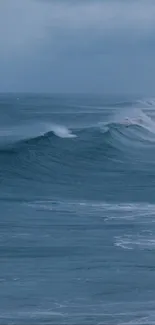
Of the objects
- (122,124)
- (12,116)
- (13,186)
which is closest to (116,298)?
(13,186)

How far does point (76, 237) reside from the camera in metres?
18.0

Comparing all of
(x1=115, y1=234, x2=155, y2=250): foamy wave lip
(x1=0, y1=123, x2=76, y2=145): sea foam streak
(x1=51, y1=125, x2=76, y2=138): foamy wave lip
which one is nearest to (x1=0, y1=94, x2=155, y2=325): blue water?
(x1=115, y1=234, x2=155, y2=250): foamy wave lip

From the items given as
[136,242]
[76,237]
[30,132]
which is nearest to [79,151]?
[30,132]

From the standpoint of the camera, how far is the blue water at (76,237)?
13.2 meters

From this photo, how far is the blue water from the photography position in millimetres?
13188

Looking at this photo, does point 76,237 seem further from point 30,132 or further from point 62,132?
point 30,132

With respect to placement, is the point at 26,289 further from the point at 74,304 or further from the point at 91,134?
the point at 91,134

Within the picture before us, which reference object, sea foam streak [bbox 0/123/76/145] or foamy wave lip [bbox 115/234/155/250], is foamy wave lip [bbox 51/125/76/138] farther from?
foamy wave lip [bbox 115/234/155/250]

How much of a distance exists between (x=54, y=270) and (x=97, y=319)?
291 cm

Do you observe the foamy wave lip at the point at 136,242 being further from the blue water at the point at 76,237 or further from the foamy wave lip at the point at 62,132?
the foamy wave lip at the point at 62,132

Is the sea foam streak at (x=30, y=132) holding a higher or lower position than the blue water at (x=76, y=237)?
higher

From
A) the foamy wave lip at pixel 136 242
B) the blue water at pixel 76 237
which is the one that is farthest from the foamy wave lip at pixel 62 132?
the foamy wave lip at pixel 136 242

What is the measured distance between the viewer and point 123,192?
25.1 meters

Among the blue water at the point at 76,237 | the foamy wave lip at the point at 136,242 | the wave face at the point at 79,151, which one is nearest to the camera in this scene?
the blue water at the point at 76,237
